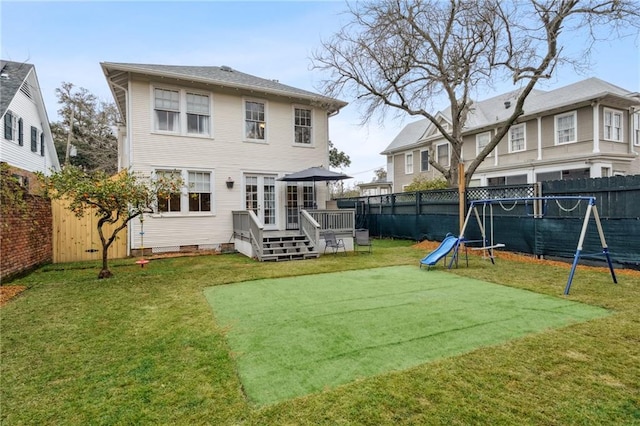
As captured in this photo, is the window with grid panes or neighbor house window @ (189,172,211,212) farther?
the window with grid panes

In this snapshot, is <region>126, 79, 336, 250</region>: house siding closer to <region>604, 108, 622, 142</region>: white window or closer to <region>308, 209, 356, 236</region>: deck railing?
<region>308, 209, 356, 236</region>: deck railing

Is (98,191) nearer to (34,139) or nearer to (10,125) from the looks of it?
(10,125)

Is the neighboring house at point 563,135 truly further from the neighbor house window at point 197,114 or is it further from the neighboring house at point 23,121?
the neighboring house at point 23,121

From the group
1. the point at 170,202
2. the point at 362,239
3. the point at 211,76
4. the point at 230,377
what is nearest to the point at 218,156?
the point at 170,202

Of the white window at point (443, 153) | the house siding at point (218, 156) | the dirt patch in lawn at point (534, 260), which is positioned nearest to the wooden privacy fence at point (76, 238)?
the house siding at point (218, 156)

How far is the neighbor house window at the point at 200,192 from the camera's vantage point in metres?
11.3

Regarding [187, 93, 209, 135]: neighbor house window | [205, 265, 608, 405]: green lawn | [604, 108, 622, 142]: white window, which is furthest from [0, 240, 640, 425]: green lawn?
[604, 108, 622, 142]: white window

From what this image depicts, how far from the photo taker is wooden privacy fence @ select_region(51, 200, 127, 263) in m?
A: 9.80

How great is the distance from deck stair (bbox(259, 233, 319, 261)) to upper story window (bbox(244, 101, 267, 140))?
4.36 m

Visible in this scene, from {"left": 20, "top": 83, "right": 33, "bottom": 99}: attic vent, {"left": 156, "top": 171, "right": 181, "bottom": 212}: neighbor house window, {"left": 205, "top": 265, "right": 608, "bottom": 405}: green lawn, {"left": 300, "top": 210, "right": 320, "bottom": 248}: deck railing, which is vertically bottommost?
{"left": 205, "top": 265, "right": 608, "bottom": 405}: green lawn

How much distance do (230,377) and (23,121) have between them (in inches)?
757

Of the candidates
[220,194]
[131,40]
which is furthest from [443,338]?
[131,40]

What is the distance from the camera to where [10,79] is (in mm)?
15180

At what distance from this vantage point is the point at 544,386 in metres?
2.72
